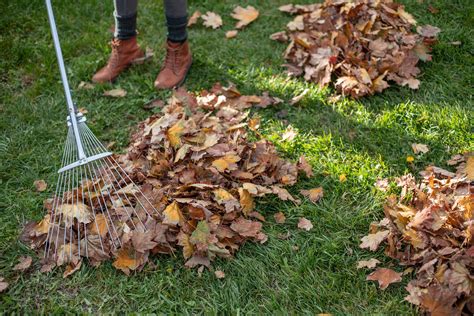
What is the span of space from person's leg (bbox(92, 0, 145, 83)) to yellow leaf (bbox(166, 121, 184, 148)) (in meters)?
1.02

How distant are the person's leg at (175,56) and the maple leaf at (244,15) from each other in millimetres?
681

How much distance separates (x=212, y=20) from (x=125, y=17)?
92cm

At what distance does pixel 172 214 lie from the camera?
2436 millimetres

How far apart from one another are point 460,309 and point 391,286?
311mm

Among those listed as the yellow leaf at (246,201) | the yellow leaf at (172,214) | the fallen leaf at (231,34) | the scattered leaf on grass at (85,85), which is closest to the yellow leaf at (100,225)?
the yellow leaf at (172,214)

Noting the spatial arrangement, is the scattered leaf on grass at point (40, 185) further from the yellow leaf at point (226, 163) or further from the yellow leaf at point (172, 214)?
the yellow leaf at point (226, 163)

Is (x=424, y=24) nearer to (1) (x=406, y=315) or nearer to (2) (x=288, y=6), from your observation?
(2) (x=288, y=6)

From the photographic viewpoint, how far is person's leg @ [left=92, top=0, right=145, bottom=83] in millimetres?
3412

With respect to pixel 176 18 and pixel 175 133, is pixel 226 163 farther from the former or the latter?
pixel 176 18

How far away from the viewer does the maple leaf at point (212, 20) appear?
4.07m

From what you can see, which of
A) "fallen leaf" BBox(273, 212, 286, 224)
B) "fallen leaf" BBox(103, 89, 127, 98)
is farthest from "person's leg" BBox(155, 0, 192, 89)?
"fallen leaf" BBox(273, 212, 286, 224)

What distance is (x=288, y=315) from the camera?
2.19 metres

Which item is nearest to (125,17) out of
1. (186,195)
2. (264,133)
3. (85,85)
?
(85,85)

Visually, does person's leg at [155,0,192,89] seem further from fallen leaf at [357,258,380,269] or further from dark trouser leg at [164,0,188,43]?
fallen leaf at [357,258,380,269]
